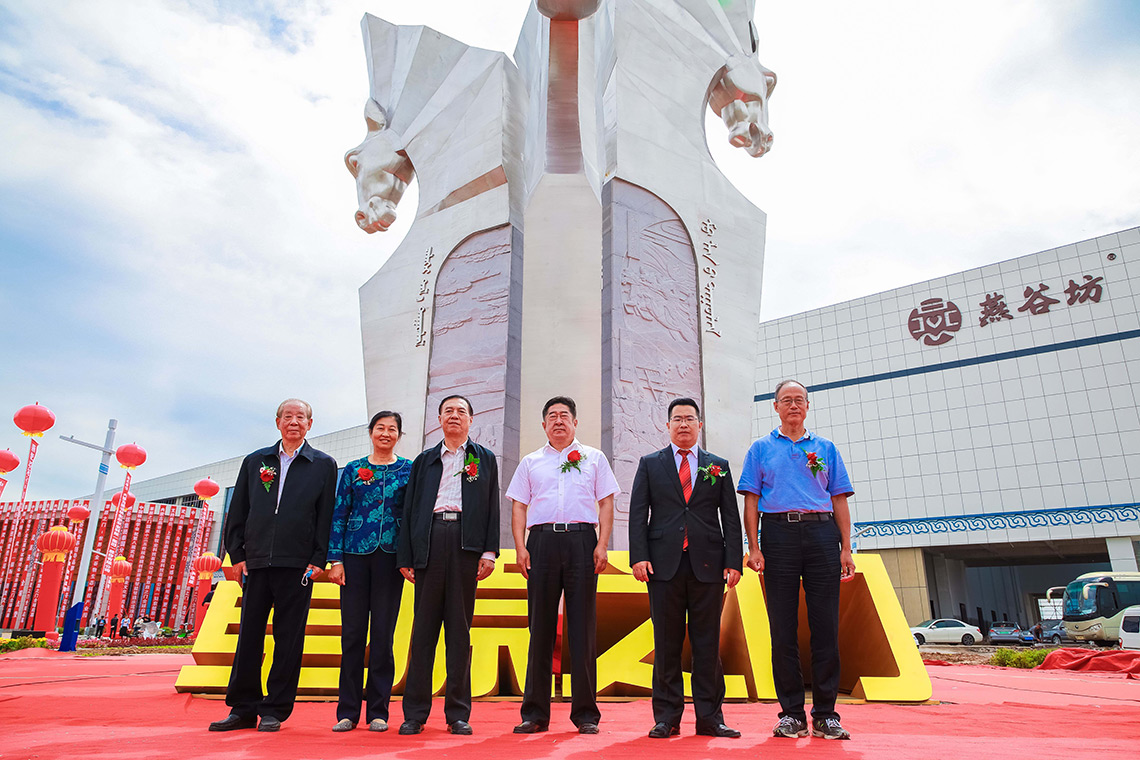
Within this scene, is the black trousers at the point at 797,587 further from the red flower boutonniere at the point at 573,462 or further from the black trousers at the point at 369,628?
the black trousers at the point at 369,628

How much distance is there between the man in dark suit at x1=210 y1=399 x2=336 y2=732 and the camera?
2.74m

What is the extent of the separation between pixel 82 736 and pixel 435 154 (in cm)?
587

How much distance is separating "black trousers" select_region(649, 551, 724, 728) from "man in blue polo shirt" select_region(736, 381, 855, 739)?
8.8 inches

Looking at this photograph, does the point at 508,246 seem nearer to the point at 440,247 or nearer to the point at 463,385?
the point at 440,247

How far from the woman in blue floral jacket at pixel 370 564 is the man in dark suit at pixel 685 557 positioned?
1.01 m

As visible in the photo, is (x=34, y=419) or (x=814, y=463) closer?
(x=814, y=463)

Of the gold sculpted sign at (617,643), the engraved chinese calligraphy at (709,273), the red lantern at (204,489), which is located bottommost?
the gold sculpted sign at (617,643)

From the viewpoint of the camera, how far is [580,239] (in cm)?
617

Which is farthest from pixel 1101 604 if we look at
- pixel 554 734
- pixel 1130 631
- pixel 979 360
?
pixel 554 734

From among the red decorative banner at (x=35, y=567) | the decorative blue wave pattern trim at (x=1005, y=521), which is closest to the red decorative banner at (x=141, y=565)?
the red decorative banner at (x=35, y=567)

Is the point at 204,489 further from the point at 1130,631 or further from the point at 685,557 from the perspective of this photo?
the point at 1130,631

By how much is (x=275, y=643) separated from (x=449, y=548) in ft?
2.54

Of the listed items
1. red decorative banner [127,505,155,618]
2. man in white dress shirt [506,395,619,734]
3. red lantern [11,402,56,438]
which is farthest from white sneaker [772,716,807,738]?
red decorative banner [127,505,155,618]

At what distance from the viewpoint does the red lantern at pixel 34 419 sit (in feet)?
36.9
